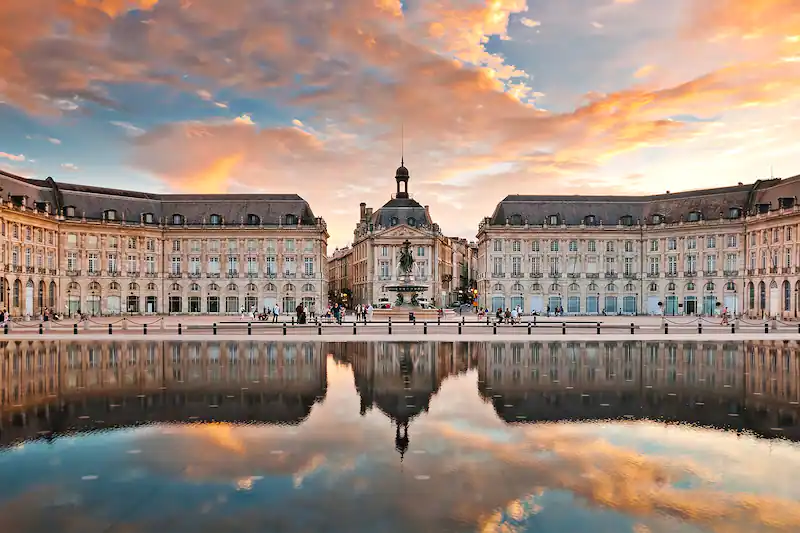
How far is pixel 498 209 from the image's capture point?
9806 centimetres

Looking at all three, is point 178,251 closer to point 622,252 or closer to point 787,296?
point 622,252

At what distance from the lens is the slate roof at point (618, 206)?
8662cm

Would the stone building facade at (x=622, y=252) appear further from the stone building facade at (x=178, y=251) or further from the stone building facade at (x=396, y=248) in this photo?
the stone building facade at (x=178, y=251)

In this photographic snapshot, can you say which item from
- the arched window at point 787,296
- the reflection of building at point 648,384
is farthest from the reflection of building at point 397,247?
the reflection of building at point 648,384

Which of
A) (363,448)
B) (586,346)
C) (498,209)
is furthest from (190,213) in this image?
(363,448)

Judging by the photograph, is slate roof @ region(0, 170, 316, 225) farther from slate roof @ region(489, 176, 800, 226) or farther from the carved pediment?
slate roof @ region(489, 176, 800, 226)

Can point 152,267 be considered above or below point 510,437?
above

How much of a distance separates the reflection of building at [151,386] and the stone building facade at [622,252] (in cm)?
6642

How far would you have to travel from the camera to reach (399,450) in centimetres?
1198

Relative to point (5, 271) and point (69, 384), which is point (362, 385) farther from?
point (5, 271)

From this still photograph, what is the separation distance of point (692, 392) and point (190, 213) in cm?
8350

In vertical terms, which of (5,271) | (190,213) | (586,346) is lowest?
(586,346)

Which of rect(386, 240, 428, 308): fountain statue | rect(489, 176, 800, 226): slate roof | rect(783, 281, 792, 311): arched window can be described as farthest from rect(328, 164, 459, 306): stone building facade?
rect(783, 281, 792, 311): arched window

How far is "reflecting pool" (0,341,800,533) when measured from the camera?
8.80 meters
